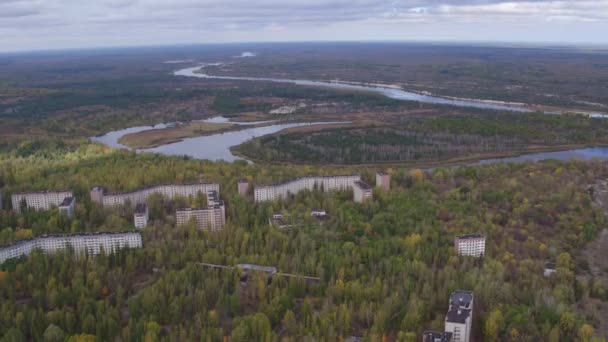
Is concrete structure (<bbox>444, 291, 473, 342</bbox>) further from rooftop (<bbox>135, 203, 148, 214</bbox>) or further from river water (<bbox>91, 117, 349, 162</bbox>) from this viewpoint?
river water (<bbox>91, 117, 349, 162</bbox>)

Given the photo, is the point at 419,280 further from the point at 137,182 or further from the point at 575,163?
the point at 575,163

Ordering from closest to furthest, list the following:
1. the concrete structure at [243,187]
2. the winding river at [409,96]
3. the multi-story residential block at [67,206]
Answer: the multi-story residential block at [67,206] → the concrete structure at [243,187] → the winding river at [409,96]

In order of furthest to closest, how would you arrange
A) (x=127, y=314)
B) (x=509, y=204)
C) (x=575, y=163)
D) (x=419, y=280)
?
1. (x=575, y=163)
2. (x=509, y=204)
3. (x=419, y=280)
4. (x=127, y=314)

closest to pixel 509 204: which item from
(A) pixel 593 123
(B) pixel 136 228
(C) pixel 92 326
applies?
(B) pixel 136 228

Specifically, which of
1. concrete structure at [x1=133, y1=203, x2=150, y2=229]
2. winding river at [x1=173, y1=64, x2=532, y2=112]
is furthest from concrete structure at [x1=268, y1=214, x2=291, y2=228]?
winding river at [x1=173, y1=64, x2=532, y2=112]

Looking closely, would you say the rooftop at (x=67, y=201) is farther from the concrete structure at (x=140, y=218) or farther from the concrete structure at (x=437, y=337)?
the concrete structure at (x=437, y=337)

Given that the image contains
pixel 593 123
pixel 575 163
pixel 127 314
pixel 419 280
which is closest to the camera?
pixel 127 314

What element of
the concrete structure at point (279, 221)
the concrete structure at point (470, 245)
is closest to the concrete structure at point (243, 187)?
the concrete structure at point (279, 221)

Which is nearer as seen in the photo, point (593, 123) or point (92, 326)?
point (92, 326)
